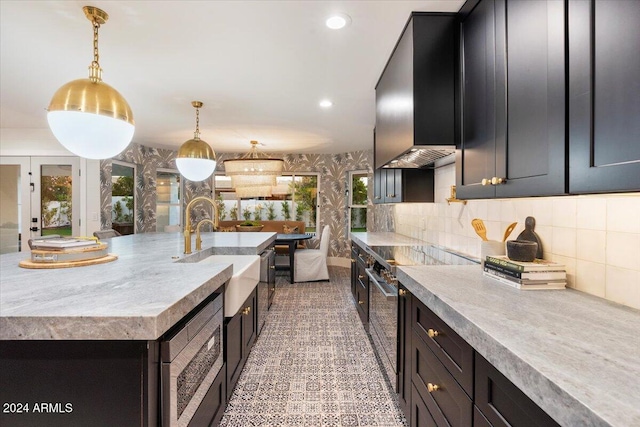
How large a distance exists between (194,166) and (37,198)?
3338mm

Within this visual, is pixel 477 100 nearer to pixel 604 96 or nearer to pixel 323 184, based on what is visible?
pixel 604 96

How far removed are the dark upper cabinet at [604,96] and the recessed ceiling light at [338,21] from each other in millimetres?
1229

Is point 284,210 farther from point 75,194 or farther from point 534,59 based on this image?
point 534,59

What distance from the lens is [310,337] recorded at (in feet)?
10.0

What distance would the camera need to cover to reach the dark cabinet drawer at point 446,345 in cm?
101

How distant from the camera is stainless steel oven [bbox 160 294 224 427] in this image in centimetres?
106

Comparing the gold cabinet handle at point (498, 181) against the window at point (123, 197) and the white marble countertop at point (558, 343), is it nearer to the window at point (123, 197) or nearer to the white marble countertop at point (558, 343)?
the white marble countertop at point (558, 343)

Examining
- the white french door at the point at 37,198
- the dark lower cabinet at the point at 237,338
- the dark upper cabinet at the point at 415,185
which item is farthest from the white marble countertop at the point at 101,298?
the white french door at the point at 37,198

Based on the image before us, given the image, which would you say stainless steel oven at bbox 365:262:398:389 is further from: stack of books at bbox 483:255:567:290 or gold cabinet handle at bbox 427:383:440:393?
stack of books at bbox 483:255:567:290

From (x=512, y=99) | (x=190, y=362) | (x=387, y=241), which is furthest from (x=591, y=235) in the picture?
(x=387, y=241)

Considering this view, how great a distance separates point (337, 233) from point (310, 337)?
3874mm

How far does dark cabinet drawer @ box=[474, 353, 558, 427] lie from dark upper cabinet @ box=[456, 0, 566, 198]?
617 millimetres

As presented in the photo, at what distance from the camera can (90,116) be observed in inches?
64.6

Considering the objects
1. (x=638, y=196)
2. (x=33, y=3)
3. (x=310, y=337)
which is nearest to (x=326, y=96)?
(x=33, y=3)
